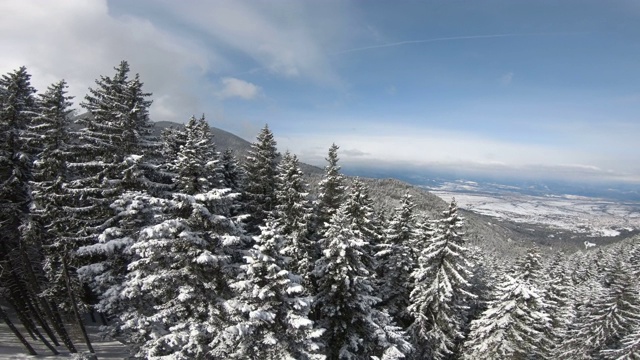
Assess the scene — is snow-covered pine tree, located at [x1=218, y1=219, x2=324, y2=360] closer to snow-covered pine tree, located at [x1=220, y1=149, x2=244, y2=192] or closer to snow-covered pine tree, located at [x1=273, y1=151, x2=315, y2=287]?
snow-covered pine tree, located at [x1=273, y1=151, x2=315, y2=287]

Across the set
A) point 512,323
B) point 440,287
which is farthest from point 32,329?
point 512,323

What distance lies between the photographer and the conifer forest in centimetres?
1517

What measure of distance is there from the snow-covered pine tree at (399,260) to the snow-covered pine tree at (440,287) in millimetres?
1777

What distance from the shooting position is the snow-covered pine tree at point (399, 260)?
2838 centimetres

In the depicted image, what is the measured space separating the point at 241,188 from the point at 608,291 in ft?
114

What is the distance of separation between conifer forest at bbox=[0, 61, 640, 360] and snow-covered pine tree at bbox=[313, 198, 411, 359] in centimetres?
11

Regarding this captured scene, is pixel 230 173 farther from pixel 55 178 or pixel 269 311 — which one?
pixel 269 311

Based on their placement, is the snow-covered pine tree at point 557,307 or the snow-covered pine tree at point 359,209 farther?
the snow-covered pine tree at point 557,307

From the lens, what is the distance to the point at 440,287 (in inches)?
1017

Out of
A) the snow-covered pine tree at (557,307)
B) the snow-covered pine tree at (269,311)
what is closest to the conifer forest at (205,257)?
the snow-covered pine tree at (269,311)

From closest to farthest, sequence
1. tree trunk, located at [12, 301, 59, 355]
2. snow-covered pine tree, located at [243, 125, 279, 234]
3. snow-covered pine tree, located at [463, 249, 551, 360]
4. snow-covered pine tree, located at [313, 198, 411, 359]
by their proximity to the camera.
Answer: snow-covered pine tree, located at [313, 198, 411, 359]
tree trunk, located at [12, 301, 59, 355]
snow-covered pine tree, located at [463, 249, 551, 360]
snow-covered pine tree, located at [243, 125, 279, 234]

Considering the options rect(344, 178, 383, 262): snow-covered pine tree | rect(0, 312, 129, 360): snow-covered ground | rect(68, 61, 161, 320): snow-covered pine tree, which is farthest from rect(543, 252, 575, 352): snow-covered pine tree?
rect(0, 312, 129, 360): snow-covered ground

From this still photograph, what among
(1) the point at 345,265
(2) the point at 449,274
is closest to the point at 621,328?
(2) the point at 449,274

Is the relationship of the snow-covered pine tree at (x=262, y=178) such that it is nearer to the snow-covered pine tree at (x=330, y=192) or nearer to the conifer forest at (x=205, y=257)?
→ the conifer forest at (x=205, y=257)
